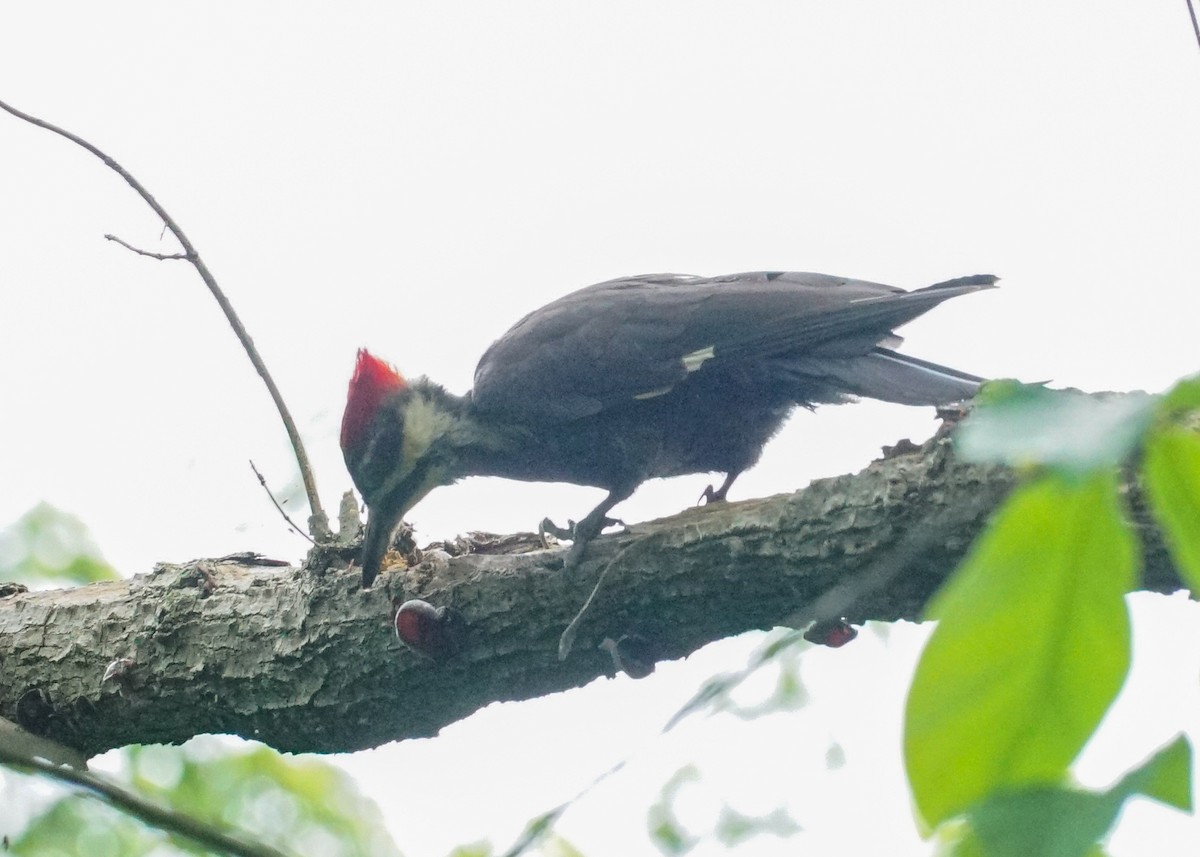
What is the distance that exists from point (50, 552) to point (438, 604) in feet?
10.9

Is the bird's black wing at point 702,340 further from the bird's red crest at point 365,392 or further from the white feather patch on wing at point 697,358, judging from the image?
the bird's red crest at point 365,392

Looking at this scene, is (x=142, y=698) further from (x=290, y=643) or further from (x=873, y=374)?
(x=873, y=374)

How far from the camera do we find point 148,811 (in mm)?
893

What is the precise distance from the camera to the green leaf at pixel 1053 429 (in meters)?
0.43

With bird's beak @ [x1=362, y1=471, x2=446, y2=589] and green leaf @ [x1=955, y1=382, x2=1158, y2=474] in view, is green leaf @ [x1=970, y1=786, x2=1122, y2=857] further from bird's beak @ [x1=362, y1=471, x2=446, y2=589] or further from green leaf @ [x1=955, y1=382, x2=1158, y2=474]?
bird's beak @ [x1=362, y1=471, x2=446, y2=589]

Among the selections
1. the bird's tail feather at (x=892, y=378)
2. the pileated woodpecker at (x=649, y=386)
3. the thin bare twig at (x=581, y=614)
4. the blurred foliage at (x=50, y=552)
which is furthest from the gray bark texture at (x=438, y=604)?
the blurred foliage at (x=50, y=552)

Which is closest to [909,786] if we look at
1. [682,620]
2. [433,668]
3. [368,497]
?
[682,620]

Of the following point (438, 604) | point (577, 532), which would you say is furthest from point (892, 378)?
point (438, 604)

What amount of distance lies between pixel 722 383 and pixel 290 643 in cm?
164

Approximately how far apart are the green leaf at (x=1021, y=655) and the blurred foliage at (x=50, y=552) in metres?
5.45

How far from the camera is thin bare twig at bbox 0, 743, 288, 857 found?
33.5 inches

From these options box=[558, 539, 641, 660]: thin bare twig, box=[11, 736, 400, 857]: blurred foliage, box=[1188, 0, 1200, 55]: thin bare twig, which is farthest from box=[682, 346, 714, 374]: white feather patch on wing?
box=[11, 736, 400, 857]: blurred foliage

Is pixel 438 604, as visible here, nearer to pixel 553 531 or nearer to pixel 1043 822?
pixel 553 531

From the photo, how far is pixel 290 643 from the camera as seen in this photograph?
10.8 feet
